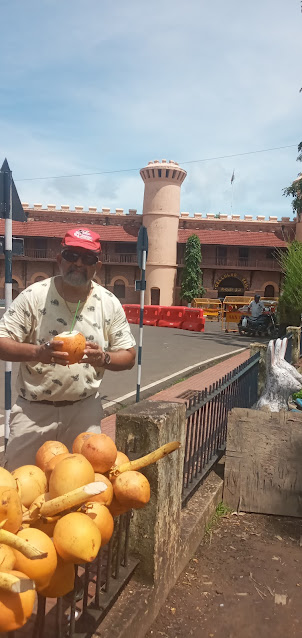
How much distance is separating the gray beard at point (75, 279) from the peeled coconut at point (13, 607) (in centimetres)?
154

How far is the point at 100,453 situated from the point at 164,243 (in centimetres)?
3898

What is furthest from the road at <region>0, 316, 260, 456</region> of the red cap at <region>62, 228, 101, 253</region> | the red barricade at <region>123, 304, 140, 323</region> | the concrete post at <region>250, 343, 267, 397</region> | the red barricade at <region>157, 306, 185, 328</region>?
the red barricade at <region>123, 304, 140, 323</region>

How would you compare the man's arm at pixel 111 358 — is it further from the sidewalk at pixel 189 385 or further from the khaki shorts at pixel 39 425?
the sidewalk at pixel 189 385

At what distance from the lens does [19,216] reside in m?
5.31

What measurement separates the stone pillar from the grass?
118ft

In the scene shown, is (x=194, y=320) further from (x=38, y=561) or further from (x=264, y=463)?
(x=38, y=561)

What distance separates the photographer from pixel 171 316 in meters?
24.7

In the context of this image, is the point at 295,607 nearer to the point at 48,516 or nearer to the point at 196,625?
the point at 196,625

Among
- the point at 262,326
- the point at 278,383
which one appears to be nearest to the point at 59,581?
the point at 278,383

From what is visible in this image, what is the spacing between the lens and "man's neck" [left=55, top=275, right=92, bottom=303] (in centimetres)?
266

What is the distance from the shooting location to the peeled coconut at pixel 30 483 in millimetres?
1660

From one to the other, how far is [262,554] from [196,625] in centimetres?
100

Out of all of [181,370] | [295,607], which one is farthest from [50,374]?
[181,370]

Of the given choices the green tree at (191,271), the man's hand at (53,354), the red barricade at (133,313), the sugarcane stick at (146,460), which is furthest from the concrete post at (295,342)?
the green tree at (191,271)
